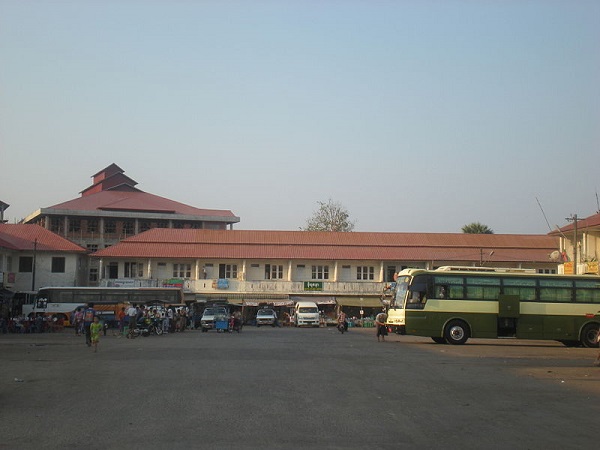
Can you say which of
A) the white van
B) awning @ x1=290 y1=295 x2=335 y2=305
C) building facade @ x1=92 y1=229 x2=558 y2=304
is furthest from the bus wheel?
building facade @ x1=92 y1=229 x2=558 y2=304

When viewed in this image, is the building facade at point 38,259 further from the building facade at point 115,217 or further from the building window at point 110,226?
the building window at point 110,226

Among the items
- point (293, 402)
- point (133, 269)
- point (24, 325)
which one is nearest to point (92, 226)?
point (133, 269)

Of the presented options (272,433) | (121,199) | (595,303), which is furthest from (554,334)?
(121,199)

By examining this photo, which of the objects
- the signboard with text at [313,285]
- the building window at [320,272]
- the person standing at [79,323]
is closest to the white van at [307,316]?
the signboard with text at [313,285]

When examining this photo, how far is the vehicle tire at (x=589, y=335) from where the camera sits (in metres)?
29.9

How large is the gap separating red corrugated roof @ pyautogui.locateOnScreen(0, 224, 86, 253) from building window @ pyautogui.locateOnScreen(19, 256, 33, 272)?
3.93 ft

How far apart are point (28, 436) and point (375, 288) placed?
186 feet

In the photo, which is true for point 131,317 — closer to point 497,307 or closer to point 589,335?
point 497,307

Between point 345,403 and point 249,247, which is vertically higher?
point 249,247

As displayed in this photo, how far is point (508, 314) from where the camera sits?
97.1ft

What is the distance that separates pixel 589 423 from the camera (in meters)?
10.7

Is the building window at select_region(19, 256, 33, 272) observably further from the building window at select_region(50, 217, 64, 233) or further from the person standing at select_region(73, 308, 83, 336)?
the person standing at select_region(73, 308, 83, 336)

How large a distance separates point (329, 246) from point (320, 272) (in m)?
2.59

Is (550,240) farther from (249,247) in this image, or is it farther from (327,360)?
(327,360)
